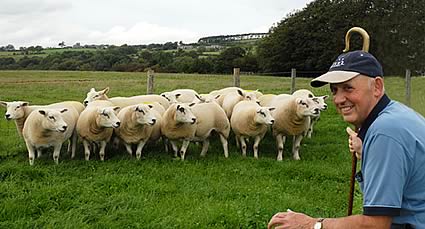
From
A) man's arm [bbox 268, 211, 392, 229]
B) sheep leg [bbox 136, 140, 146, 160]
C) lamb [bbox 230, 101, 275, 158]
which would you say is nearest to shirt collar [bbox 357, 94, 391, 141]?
man's arm [bbox 268, 211, 392, 229]

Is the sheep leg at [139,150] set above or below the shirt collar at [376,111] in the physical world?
below

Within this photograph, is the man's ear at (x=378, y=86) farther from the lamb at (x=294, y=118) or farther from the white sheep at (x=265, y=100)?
the white sheep at (x=265, y=100)

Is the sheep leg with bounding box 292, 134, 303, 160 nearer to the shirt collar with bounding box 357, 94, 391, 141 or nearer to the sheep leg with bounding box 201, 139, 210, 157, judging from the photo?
the sheep leg with bounding box 201, 139, 210, 157

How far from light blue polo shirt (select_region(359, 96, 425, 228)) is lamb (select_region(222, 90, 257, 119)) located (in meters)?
10.7

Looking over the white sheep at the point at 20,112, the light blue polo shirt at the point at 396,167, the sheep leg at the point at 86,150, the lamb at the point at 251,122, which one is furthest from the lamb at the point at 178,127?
the light blue polo shirt at the point at 396,167

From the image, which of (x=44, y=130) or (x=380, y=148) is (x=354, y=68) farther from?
(x=44, y=130)

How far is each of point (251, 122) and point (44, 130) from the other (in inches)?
187

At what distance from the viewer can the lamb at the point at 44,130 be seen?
1023cm

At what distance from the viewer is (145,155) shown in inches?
451

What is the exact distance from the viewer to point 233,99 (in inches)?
537

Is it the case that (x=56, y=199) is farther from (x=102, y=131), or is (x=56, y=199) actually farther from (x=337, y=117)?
(x=337, y=117)

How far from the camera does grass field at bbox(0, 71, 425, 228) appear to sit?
6746 mm

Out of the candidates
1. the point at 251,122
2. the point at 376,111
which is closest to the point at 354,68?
the point at 376,111

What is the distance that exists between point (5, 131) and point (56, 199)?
7749 mm
